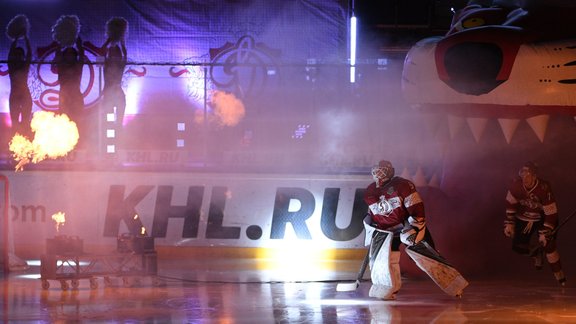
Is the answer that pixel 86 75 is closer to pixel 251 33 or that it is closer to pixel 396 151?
pixel 251 33

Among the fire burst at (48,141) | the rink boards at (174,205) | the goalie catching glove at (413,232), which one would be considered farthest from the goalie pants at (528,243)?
the fire burst at (48,141)

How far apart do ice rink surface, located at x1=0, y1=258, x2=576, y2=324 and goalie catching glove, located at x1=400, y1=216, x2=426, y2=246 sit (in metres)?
0.66

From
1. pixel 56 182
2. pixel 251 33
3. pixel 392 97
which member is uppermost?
pixel 251 33

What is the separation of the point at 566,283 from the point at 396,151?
16.1ft

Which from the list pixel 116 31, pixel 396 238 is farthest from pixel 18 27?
pixel 396 238

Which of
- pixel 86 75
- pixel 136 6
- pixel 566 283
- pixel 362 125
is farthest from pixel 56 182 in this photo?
pixel 566 283

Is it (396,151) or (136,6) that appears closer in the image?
(396,151)

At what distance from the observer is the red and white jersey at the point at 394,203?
35.3ft

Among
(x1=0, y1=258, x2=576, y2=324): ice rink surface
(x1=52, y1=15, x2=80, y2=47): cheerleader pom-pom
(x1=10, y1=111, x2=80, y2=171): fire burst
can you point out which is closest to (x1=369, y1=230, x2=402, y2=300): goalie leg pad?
(x1=0, y1=258, x2=576, y2=324): ice rink surface

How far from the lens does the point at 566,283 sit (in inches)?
470

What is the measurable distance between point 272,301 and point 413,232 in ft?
5.60

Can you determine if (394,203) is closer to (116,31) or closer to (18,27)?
(116,31)

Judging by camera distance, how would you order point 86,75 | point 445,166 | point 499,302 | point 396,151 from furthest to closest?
point 86,75
point 396,151
point 445,166
point 499,302

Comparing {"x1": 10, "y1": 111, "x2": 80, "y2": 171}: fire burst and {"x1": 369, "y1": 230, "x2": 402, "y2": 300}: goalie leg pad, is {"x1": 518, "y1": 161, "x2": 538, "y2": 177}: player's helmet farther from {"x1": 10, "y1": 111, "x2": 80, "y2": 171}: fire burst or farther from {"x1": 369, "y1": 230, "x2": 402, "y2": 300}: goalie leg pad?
{"x1": 10, "y1": 111, "x2": 80, "y2": 171}: fire burst
